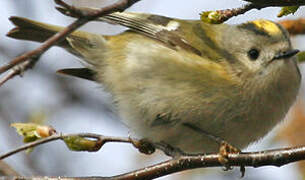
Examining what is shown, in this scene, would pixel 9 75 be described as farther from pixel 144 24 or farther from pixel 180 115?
pixel 144 24

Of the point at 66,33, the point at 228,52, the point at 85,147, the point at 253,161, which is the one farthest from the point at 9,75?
the point at 228,52

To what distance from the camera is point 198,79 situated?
2566 mm

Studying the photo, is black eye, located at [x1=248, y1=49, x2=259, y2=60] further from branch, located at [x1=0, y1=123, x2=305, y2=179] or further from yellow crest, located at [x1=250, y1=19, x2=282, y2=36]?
branch, located at [x1=0, y1=123, x2=305, y2=179]

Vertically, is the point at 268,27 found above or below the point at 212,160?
above

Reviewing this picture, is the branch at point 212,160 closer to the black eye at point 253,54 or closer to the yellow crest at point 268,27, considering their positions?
the black eye at point 253,54

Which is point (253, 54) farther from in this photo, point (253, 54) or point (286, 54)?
point (286, 54)

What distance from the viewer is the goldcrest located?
2.52m

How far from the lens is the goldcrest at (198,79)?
2.52m

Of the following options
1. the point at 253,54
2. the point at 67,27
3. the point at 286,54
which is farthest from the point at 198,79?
the point at 67,27

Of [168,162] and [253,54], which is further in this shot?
[253,54]

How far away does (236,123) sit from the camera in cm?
254

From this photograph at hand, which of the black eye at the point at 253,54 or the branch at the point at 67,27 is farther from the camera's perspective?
the black eye at the point at 253,54

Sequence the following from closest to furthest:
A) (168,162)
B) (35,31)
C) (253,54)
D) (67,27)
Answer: (67,27) < (168,162) < (253,54) < (35,31)

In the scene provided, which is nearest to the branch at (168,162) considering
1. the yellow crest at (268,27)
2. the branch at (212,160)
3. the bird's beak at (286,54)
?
the branch at (212,160)
